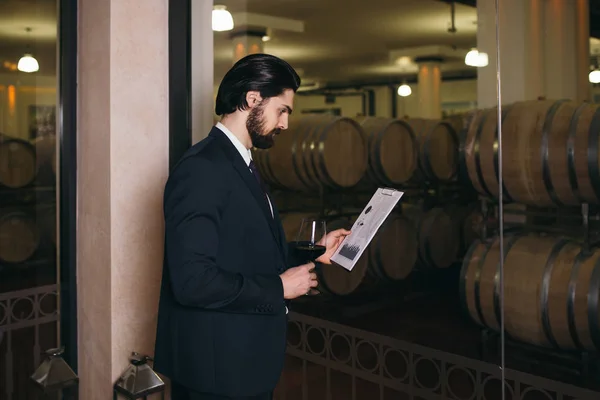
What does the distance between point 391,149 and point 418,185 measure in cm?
18

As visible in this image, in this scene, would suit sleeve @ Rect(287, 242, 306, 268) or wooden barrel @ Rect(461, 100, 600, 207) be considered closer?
wooden barrel @ Rect(461, 100, 600, 207)

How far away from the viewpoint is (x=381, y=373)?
229 cm

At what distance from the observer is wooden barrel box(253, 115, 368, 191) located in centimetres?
244

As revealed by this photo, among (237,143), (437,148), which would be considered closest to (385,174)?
(437,148)

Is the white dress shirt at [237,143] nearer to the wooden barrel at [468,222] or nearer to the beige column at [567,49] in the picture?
the wooden barrel at [468,222]

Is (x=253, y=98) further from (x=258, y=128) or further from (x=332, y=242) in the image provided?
(x=332, y=242)

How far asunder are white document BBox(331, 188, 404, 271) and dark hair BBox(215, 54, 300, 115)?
0.43m

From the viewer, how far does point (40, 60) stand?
254 centimetres

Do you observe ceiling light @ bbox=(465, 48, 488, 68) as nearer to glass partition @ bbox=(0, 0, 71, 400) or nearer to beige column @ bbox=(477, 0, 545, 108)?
beige column @ bbox=(477, 0, 545, 108)

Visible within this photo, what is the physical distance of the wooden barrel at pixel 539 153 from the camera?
162cm

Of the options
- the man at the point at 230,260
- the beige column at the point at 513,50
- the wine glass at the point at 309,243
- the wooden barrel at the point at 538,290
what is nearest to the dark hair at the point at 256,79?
the man at the point at 230,260

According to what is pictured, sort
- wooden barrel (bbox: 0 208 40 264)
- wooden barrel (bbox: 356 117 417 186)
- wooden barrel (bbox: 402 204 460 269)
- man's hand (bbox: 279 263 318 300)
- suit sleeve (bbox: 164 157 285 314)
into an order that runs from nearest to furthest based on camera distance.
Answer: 1. suit sleeve (bbox: 164 157 285 314)
2. man's hand (bbox: 279 263 318 300)
3. wooden barrel (bbox: 402 204 460 269)
4. wooden barrel (bbox: 356 117 417 186)
5. wooden barrel (bbox: 0 208 40 264)

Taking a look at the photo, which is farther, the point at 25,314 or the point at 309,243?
the point at 25,314

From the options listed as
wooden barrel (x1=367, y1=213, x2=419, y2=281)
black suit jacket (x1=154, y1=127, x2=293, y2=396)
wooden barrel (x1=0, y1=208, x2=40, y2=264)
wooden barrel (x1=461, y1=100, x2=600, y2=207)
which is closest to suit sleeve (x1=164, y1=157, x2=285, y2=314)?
black suit jacket (x1=154, y1=127, x2=293, y2=396)
